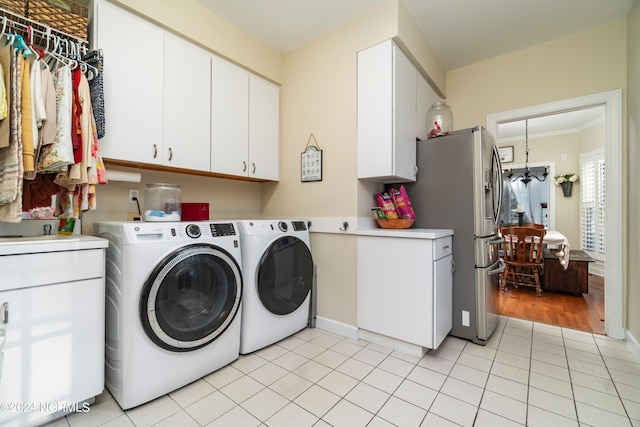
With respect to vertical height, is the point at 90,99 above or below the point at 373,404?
above

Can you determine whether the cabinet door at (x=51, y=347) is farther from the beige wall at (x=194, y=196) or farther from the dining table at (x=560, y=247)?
the dining table at (x=560, y=247)

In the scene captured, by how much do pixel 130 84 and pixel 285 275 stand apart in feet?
5.25

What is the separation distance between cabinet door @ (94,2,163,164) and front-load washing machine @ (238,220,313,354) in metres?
0.82

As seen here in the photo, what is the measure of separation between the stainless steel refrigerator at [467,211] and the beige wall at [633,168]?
2.89ft

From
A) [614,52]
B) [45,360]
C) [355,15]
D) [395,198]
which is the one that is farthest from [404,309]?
[614,52]

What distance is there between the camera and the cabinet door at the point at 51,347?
3.78 feet

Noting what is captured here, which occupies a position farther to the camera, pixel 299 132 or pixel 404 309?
Result: pixel 299 132

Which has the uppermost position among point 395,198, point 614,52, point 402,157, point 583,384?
point 614,52

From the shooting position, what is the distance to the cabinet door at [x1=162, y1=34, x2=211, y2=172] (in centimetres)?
193

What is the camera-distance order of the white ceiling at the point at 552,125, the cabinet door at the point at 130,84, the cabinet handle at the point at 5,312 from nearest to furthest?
the cabinet handle at the point at 5,312
the cabinet door at the point at 130,84
the white ceiling at the point at 552,125

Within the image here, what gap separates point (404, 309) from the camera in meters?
1.96

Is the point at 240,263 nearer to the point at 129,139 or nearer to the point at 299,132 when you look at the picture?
the point at 129,139

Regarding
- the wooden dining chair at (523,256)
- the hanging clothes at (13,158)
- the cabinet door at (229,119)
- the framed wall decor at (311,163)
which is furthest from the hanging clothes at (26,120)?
the wooden dining chair at (523,256)

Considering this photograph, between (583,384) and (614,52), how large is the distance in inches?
101
